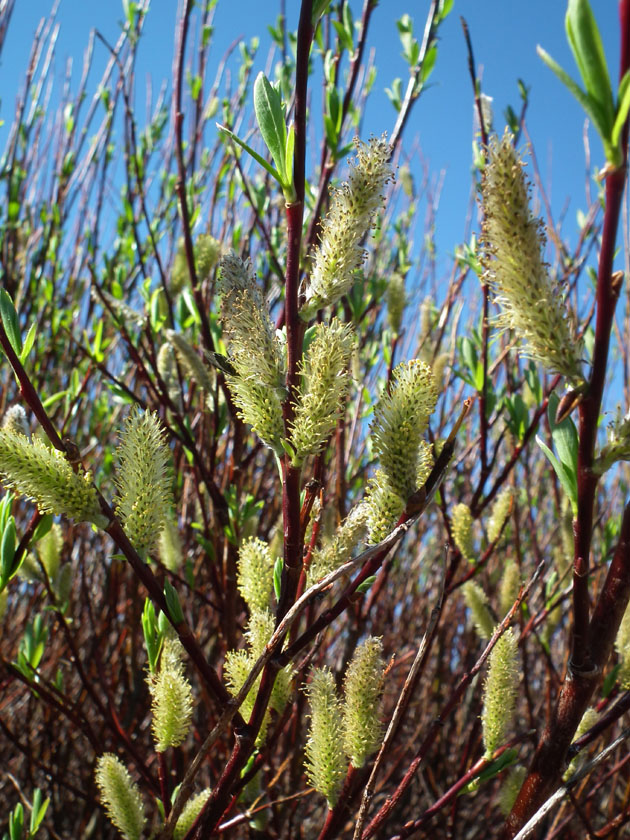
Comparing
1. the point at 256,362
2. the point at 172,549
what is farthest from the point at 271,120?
the point at 172,549

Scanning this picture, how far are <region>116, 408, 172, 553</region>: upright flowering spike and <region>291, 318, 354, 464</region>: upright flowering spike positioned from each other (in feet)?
0.65

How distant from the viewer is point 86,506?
743mm

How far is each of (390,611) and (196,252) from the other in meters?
1.86

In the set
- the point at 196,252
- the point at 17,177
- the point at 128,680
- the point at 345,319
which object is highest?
the point at 17,177

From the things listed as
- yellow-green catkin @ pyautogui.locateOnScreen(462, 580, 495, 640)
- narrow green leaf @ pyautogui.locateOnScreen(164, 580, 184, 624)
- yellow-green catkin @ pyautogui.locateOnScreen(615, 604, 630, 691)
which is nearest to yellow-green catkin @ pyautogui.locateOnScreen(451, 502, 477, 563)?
yellow-green catkin @ pyautogui.locateOnScreen(462, 580, 495, 640)

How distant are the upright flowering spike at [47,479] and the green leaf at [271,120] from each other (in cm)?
41

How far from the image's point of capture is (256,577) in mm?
1028

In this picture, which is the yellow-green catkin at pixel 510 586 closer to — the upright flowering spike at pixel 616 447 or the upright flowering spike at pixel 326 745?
the upright flowering spike at pixel 326 745

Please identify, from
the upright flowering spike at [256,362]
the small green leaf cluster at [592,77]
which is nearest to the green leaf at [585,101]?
the small green leaf cluster at [592,77]

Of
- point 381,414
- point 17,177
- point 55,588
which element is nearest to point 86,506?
point 381,414

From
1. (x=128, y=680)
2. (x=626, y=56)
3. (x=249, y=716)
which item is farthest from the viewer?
(x=128, y=680)

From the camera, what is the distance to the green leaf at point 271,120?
0.77 metres

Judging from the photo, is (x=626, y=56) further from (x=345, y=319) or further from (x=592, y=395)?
(x=345, y=319)

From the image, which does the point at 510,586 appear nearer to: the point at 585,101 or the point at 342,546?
the point at 342,546
